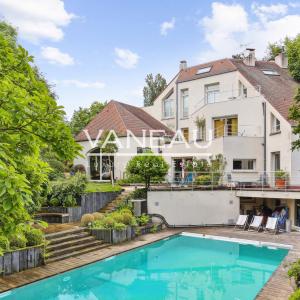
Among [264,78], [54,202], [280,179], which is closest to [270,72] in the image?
[264,78]

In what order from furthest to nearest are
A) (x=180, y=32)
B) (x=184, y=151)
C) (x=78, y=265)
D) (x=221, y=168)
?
(x=184, y=151) → (x=180, y=32) → (x=221, y=168) → (x=78, y=265)

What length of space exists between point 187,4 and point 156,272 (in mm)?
14732

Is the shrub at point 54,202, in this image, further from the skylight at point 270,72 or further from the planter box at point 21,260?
the skylight at point 270,72

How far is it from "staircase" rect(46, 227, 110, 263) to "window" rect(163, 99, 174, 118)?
742 inches

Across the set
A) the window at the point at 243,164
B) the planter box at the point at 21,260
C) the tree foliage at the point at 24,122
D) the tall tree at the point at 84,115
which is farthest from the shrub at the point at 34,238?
the tall tree at the point at 84,115

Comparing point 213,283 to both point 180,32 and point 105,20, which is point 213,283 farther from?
point 180,32

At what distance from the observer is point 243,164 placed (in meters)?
22.9

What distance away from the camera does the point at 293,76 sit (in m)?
29.7

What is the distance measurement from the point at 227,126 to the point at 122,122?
904 cm

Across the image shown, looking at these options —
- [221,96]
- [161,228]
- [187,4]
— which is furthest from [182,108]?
[161,228]

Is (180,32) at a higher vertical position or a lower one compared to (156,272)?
higher

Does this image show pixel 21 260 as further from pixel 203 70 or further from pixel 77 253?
pixel 203 70

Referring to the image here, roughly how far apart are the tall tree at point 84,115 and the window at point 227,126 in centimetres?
1991

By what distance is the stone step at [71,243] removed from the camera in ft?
43.2
